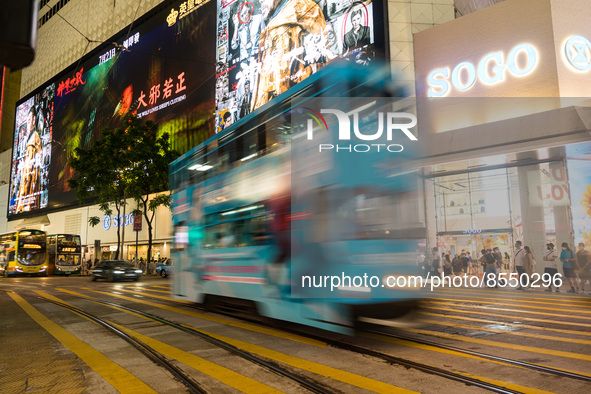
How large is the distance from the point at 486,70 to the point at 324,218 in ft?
45.9

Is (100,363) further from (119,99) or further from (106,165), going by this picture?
(119,99)

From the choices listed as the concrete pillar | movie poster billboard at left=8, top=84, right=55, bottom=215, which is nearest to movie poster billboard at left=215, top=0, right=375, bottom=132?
Answer: the concrete pillar

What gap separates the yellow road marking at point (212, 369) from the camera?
4.52 metres

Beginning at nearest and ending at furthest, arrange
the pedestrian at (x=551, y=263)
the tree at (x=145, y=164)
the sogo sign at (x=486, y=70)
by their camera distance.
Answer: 1. the pedestrian at (x=551, y=263)
2. the sogo sign at (x=486, y=70)
3. the tree at (x=145, y=164)

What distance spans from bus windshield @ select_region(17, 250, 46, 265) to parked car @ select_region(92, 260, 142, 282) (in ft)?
35.4

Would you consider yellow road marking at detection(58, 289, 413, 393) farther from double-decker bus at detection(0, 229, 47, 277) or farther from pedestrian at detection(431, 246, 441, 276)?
double-decker bus at detection(0, 229, 47, 277)

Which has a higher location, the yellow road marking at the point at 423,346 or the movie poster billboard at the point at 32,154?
the movie poster billboard at the point at 32,154

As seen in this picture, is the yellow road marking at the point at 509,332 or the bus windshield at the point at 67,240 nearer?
the yellow road marking at the point at 509,332

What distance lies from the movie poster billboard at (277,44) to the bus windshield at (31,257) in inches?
631

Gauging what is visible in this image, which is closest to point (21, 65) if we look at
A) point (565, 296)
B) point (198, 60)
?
point (565, 296)

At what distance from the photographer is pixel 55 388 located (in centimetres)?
455

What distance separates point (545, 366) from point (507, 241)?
13503 mm

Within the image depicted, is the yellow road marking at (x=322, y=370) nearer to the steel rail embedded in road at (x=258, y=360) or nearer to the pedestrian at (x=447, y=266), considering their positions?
the steel rail embedded in road at (x=258, y=360)

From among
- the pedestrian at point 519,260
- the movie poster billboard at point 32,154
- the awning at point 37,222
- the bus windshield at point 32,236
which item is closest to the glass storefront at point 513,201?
the pedestrian at point 519,260
